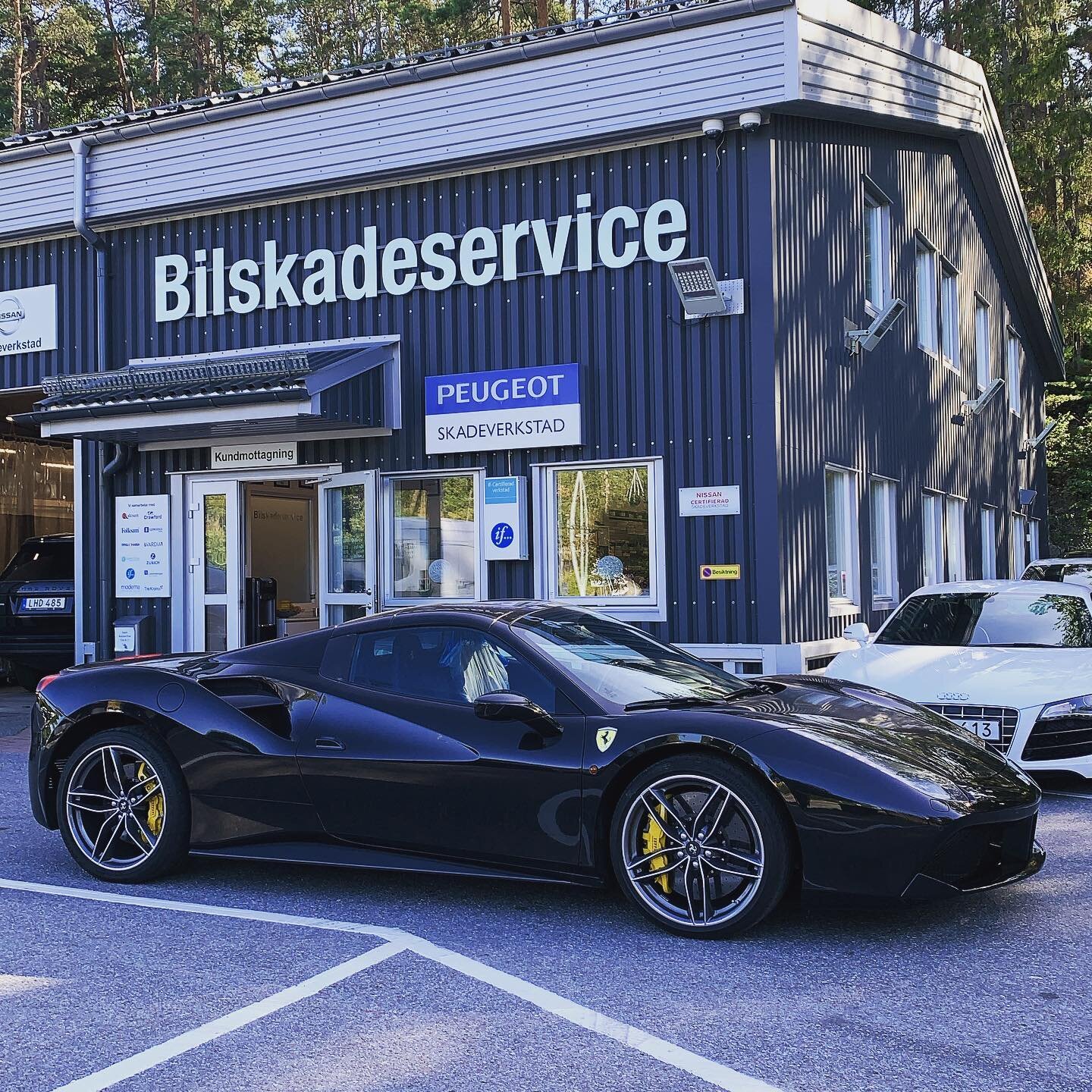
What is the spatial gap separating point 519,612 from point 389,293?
7.54 m

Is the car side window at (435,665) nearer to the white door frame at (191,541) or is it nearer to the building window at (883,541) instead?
the white door frame at (191,541)

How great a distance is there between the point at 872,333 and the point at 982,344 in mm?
9987

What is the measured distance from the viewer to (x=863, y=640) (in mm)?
9312

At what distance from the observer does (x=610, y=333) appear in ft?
38.3

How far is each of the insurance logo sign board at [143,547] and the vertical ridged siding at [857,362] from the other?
6700 millimetres

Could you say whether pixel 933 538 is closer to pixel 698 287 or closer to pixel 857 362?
pixel 857 362

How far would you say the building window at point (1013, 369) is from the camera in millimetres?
25812

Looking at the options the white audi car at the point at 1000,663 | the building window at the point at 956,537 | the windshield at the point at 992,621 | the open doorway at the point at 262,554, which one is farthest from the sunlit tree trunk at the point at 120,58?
the white audi car at the point at 1000,663

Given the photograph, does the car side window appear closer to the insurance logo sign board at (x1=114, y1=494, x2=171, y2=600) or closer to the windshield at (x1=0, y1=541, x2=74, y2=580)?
the insurance logo sign board at (x1=114, y1=494, x2=171, y2=600)

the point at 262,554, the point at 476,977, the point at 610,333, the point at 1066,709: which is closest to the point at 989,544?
the point at 610,333

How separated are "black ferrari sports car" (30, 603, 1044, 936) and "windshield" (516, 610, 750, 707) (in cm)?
2

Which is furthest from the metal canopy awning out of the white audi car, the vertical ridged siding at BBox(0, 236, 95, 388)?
the white audi car

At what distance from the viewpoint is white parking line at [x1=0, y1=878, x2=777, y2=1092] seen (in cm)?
354

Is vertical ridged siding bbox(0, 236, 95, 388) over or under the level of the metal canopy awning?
over
